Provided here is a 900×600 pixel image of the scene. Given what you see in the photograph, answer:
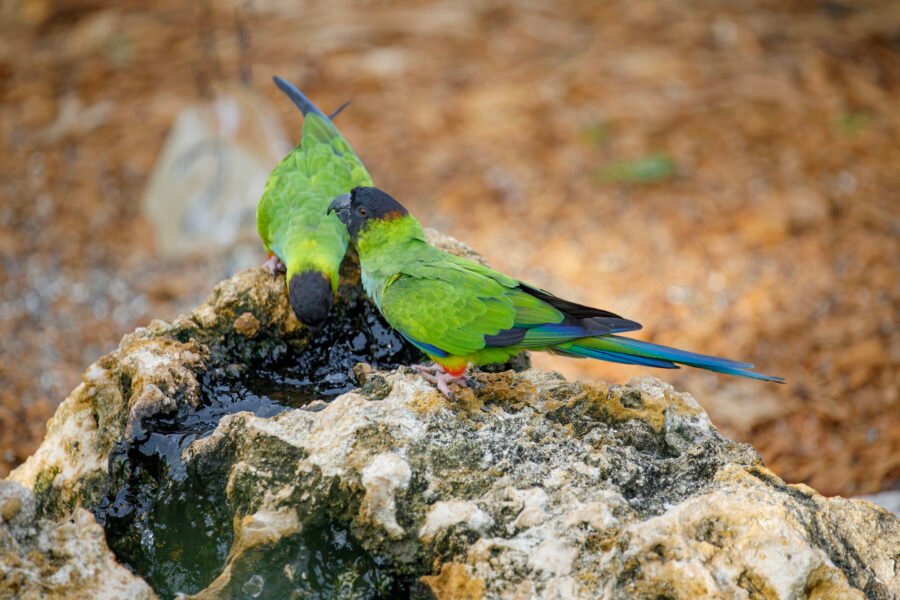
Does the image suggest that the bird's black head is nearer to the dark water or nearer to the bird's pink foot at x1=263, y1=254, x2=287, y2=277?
the bird's pink foot at x1=263, y1=254, x2=287, y2=277

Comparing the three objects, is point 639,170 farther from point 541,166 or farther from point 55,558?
point 55,558

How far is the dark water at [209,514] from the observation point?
252 cm

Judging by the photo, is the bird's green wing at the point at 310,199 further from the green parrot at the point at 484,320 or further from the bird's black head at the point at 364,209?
the green parrot at the point at 484,320

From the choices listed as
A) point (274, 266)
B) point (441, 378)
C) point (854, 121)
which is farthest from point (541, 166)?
point (441, 378)

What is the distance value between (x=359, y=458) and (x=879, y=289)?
5.38 meters

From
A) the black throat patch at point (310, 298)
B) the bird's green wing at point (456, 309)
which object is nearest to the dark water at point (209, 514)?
the black throat patch at point (310, 298)

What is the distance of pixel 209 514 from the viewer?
2789mm

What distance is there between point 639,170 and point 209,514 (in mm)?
5798

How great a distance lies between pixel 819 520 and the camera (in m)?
2.42

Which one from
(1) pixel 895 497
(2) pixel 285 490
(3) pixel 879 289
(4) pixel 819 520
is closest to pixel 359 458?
(2) pixel 285 490

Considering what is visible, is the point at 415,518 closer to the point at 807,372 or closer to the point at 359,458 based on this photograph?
the point at 359,458

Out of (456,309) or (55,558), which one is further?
(456,309)

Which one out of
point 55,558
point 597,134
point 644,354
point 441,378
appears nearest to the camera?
point 55,558

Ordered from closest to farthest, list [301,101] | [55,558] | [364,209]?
[55,558] < [364,209] < [301,101]
